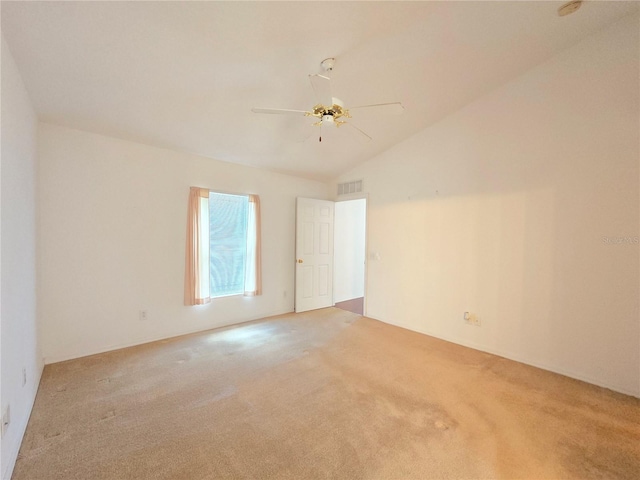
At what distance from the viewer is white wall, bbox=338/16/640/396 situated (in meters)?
2.54

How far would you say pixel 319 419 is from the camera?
207 centimetres

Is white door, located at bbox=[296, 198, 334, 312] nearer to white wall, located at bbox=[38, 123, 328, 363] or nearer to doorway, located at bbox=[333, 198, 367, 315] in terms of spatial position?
doorway, located at bbox=[333, 198, 367, 315]

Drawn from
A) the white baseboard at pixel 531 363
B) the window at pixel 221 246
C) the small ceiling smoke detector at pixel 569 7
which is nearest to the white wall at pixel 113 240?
the window at pixel 221 246

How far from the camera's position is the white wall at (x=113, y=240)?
2.92 m

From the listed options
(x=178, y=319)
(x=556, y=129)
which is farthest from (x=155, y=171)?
(x=556, y=129)

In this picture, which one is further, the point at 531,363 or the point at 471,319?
the point at 471,319

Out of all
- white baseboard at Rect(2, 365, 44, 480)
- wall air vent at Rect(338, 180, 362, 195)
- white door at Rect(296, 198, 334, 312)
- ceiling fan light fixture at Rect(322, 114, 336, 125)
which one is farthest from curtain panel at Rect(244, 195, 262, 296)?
white baseboard at Rect(2, 365, 44, 480)

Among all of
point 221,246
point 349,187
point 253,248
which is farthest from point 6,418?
point 349,187

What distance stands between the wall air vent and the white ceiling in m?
1.55

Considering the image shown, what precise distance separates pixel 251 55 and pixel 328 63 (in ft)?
2.23

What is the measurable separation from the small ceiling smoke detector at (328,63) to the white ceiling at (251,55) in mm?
40

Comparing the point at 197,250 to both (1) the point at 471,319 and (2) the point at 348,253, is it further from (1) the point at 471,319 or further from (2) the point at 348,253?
(1) the point at 471,319

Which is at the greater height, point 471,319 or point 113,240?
point 113,240

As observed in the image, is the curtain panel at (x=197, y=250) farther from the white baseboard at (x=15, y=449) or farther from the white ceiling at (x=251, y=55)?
the white baseboard at (x=15, y=449)
